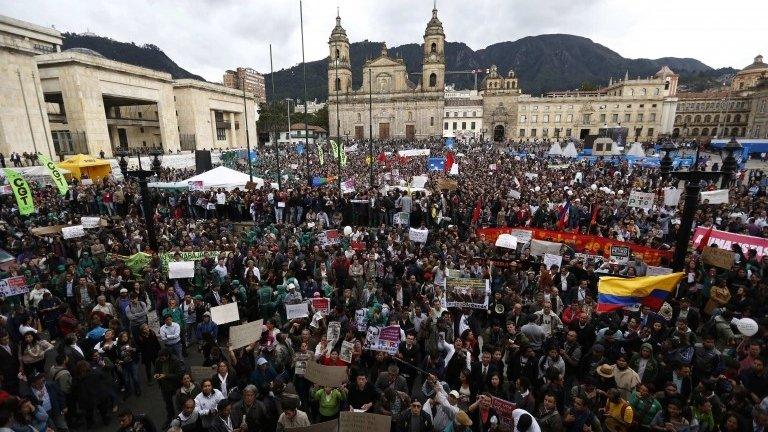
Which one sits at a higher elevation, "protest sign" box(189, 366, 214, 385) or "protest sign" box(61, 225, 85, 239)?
"protest sign" box(61, 225, 85, 239)

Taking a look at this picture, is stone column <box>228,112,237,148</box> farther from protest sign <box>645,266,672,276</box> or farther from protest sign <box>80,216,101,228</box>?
protest sign <box>645,266,672,276</box>

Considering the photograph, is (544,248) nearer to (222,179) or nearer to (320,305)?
(320,305)

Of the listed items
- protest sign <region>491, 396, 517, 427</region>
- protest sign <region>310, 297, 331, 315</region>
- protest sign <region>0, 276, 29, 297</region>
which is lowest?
protest sign <region>491, 396, 517, 427</region>

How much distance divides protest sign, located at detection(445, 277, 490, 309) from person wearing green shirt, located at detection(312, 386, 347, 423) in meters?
3.37

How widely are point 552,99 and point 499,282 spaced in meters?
82.7

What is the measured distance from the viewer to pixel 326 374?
5469mm

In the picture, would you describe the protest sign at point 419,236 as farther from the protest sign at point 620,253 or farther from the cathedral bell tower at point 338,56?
the cathedral bell tower at point 338,56

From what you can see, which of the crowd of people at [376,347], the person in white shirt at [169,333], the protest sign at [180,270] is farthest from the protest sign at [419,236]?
the person in white shirt at [169,333]

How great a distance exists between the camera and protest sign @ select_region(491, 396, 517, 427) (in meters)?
5.00

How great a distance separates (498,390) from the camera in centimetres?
553

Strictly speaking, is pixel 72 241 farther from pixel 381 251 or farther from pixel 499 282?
pixel 499 282

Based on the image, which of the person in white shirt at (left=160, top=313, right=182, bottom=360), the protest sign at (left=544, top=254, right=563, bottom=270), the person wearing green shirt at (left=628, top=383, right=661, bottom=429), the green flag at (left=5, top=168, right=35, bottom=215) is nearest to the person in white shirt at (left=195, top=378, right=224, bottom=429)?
the person in white shirt at (left=160, top=313, right=182, bottom=360)

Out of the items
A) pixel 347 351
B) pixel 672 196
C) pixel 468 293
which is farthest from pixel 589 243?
pixel 347 351

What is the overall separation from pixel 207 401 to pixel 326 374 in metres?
1.59
